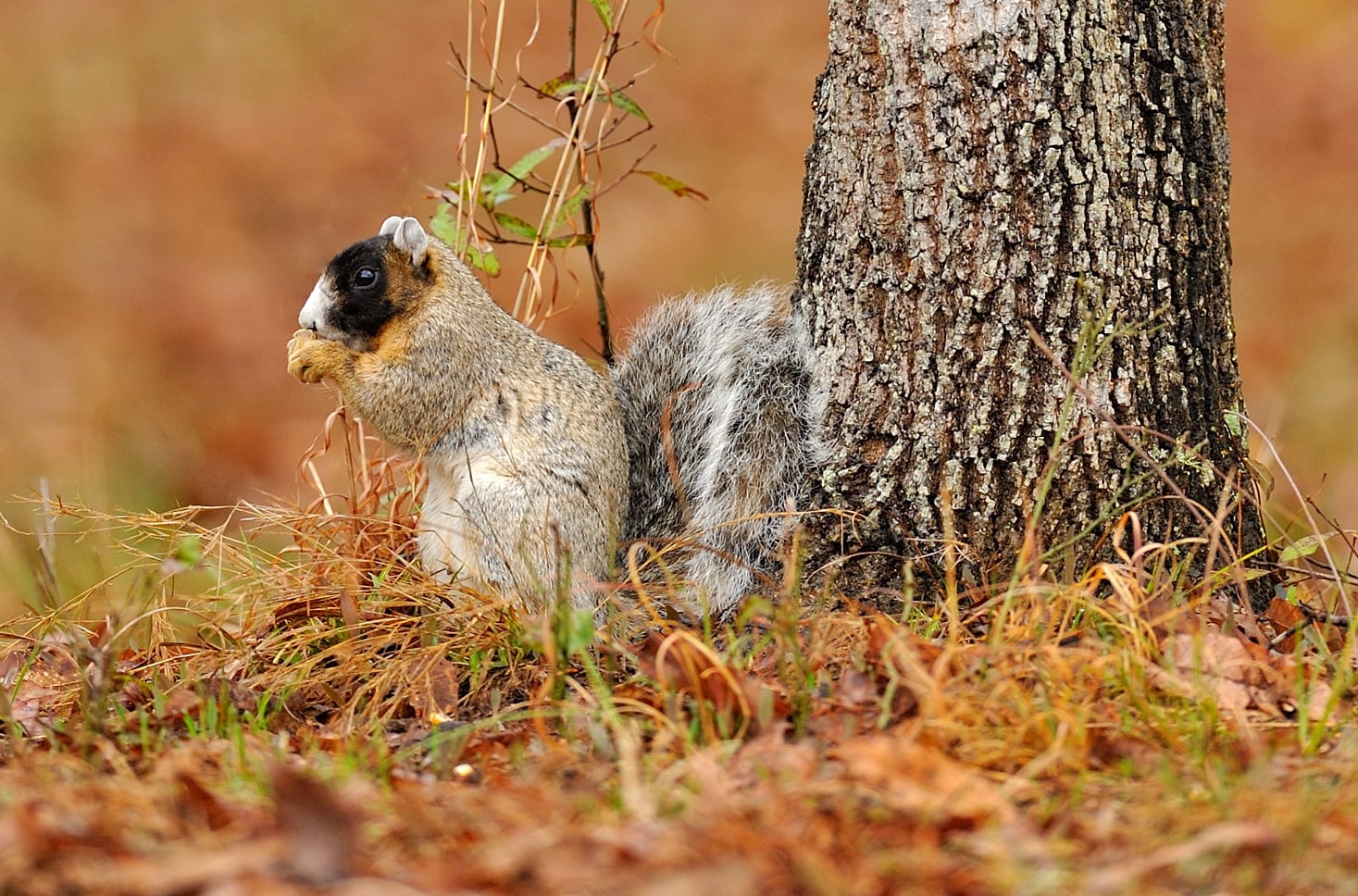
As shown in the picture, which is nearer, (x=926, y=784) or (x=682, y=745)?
(x=926, y=784)

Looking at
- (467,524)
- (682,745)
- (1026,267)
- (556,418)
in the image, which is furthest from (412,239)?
(682,745)

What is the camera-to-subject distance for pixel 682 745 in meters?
1.79

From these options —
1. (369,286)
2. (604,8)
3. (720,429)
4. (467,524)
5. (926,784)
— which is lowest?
(926,784)

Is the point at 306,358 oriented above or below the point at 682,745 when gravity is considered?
above

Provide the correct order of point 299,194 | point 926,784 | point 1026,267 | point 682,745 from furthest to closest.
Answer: point 299,194, point 1026,267, point 682,745, point 926,784

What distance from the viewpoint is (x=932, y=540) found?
2.41 m

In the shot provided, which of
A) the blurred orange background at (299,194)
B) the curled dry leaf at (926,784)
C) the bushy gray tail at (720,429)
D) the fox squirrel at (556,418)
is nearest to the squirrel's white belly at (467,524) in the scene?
the fox squirrel at (556,418)

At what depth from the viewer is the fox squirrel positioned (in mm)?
2561

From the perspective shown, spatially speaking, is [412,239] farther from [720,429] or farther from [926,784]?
[926,784]

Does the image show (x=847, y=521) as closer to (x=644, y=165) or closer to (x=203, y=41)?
(x=644, y=165)

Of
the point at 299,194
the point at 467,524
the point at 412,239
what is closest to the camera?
the point at 467,524

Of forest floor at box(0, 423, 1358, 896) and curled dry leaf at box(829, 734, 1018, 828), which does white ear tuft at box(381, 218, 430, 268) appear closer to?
forest floor at box(0, 423, 1358, 896)

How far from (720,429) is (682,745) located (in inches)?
35.7

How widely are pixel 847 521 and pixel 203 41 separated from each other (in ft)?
28.0
